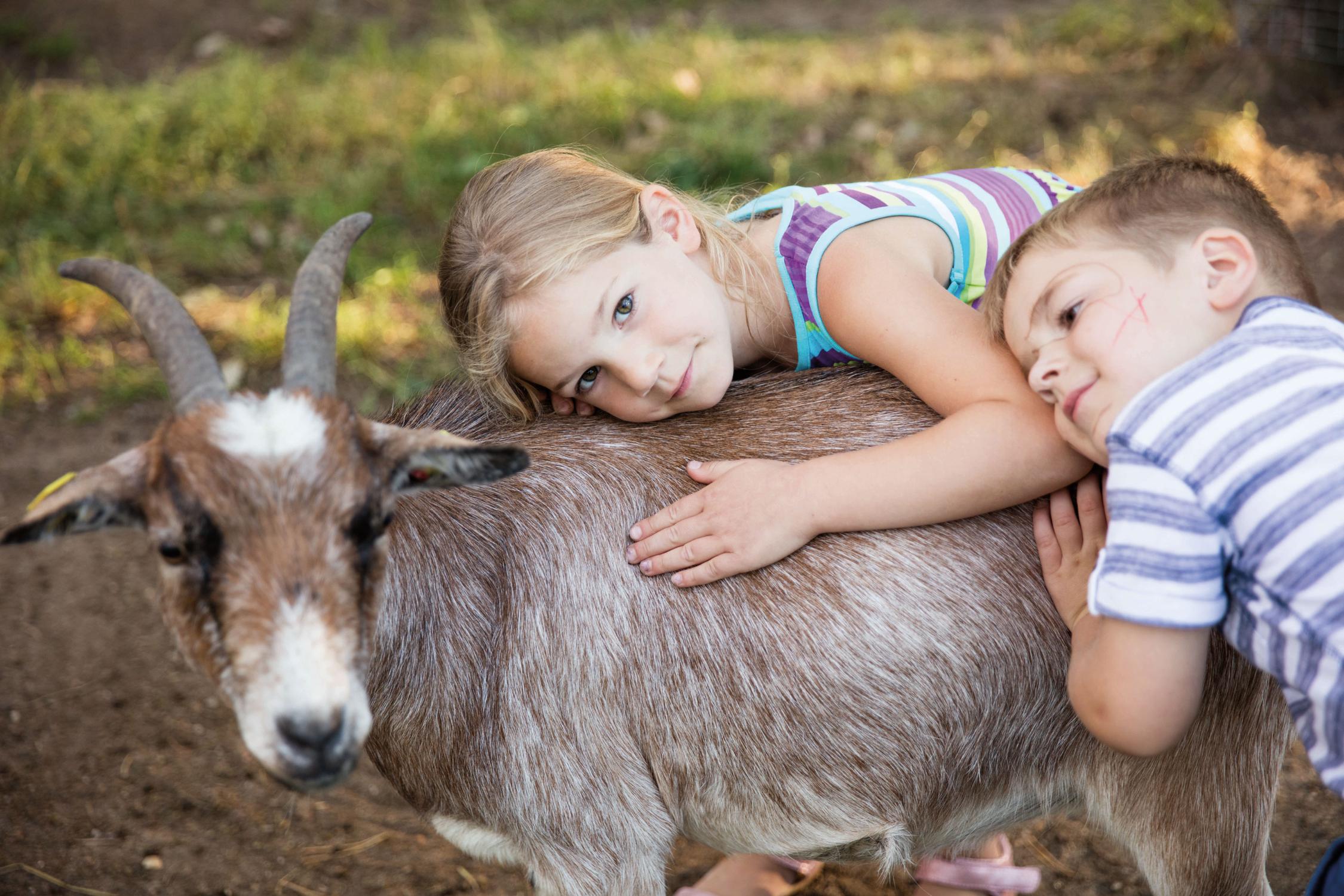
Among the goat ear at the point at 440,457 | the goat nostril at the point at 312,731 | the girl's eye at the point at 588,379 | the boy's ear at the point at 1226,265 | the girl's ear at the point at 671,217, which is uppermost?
the boy's ear at the point at 1226,265

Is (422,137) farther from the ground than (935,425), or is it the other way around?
(935,425)

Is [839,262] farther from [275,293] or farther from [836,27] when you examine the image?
[836,27]

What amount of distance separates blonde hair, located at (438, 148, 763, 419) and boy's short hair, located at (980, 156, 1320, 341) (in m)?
0.86

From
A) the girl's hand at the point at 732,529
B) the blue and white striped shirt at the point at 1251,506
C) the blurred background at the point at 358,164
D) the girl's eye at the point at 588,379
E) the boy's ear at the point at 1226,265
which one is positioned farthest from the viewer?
the blurred background at the point at 358,164

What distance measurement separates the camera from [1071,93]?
268 inches

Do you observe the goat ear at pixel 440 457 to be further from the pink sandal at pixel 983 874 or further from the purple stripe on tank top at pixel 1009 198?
Answer: the pink sandal at pixel 983 874

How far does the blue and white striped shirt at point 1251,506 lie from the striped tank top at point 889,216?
0.95 meters

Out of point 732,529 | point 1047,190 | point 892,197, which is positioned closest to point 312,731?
point 732,529

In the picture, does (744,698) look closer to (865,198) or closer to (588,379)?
(588,379)

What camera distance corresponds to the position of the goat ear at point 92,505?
1970 millimetres

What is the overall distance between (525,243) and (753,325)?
0.65 meters

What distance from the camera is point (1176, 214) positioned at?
7.03 ft

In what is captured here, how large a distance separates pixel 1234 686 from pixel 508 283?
188cm

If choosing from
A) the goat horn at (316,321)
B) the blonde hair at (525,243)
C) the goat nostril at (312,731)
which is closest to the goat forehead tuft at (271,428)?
the goat horn at (316,321)
